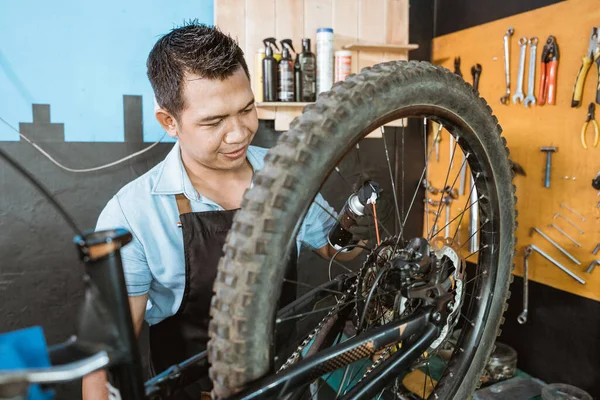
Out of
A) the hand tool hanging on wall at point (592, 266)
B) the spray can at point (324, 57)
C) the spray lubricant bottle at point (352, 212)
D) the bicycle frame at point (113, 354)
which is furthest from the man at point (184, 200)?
the hand tool hanging on wall at point (592, 266)

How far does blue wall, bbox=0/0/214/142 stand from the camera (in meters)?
1.42

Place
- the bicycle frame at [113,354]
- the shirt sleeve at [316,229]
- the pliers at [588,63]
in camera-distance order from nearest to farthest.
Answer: the bicycle frame at [113,354] < the shirt sleeve at [316,229] < the pliers at [588,63]

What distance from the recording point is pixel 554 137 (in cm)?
151

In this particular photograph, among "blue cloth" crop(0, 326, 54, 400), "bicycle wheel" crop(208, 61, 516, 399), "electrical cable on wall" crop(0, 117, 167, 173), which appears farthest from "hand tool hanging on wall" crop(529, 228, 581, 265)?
"blue cloth" crop(0, 326, 54, 400)

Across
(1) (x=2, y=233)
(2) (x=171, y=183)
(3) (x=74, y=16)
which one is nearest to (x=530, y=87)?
(2) (x=171, y=183)

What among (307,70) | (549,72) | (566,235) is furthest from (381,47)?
(566,235)

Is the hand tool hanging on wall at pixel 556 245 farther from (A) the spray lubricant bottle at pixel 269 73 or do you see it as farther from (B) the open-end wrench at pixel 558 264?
(A) the spray lubricant bottle at pixel 269 73

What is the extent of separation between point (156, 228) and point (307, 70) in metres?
0.99

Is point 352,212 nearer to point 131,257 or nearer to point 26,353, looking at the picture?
point 131,257

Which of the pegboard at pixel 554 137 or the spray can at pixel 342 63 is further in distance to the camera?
the spray can at pixel 342 63

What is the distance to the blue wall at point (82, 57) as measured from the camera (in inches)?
55.8

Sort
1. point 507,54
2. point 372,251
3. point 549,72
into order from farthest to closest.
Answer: point 507,54 < point 549,72 < point 372,251

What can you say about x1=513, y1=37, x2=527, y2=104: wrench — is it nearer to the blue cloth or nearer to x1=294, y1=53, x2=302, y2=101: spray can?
x1=294, y1=53, x2=302, y2=101: spray can

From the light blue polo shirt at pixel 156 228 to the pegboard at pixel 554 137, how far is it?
1079 millimetres
